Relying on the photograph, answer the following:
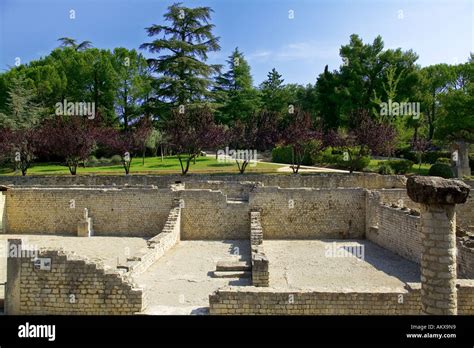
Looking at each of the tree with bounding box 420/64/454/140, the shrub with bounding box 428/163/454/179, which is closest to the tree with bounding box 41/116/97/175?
the shrub with bounding box 428/163/454/179

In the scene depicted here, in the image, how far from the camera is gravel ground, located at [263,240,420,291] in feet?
40.4

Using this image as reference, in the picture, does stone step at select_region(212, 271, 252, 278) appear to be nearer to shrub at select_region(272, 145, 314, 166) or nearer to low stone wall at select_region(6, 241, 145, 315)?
low stone wall at select_region(6, 241, 145, 315)

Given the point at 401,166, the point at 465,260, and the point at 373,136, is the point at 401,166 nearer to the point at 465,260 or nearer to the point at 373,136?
the point at 373,136

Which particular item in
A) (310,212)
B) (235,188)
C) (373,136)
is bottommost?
(310,212)

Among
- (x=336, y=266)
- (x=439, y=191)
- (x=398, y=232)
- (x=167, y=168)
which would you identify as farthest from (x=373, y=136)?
(x=439, y=191)

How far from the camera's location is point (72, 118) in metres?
33.4

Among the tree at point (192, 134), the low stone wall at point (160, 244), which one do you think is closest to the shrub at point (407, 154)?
the tree at point (192, 134)

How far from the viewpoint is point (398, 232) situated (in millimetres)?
15938

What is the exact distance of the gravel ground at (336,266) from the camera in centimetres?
1230

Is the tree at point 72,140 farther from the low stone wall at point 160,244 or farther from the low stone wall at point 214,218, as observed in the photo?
the low stone wall at point 160,244

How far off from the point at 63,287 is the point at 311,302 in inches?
216
